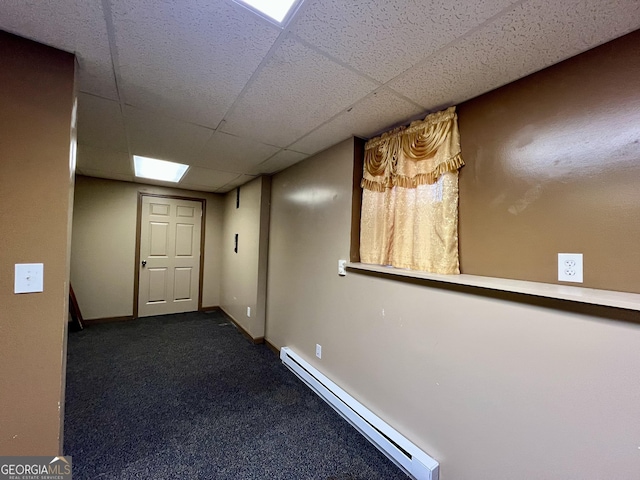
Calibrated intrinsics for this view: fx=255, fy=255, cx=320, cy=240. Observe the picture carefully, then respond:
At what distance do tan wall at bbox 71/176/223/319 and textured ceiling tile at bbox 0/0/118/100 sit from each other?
331 centimetres

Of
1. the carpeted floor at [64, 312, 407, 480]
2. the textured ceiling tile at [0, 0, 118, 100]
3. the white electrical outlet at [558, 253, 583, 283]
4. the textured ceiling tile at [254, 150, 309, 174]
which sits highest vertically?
the textured ceiling tile at [254, 150, 309, 174]

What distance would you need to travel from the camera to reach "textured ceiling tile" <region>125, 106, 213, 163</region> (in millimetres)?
1922

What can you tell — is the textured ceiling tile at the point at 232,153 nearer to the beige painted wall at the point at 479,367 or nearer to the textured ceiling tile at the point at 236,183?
the textured ceiling tile at the point at 236,183

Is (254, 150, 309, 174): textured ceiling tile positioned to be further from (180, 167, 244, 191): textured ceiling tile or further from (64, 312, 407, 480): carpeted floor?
(64, 312, 407, 480): carpeted floor

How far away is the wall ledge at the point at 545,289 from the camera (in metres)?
0.89

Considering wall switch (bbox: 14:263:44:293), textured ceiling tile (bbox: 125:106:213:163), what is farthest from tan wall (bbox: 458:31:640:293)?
wall switch (bbox: 14:263:44:293)

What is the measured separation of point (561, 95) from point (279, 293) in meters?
2.85

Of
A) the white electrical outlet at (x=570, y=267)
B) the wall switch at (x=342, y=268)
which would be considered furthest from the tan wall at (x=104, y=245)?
the white electrical outlet at (x=570, y=267)

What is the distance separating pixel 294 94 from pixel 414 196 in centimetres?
100

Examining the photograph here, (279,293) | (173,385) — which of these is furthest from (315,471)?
(279,293)

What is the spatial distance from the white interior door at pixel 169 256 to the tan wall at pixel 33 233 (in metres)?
3.45

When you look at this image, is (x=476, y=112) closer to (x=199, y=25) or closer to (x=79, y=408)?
(x=199, y=25)

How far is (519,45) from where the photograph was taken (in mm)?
1083

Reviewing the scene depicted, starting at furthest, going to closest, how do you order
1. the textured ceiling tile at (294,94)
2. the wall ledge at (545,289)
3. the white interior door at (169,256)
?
1. the white interior door at (169,256)
2. the textured ceiling tile at (294,94)
3. the wall ledge at (545,289)
